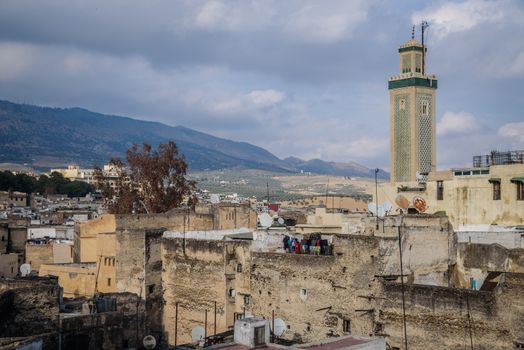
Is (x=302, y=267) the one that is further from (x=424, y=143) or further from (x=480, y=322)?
(x=424, y=143)

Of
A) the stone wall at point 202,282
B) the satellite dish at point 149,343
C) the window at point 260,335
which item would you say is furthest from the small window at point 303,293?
the satellite dish at point 149,343

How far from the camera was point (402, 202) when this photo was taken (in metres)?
30.4

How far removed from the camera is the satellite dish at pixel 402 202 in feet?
98.3

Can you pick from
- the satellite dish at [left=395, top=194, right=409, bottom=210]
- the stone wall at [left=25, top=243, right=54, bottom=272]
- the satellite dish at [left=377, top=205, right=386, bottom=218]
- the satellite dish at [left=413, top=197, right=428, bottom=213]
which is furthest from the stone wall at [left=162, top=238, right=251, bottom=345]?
the stone wall at [left=25, top=243, right=54, bottom=272]

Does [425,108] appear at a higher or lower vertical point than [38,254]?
higher

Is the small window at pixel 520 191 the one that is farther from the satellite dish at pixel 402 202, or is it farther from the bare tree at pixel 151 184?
the bare tree at pixel 151 184

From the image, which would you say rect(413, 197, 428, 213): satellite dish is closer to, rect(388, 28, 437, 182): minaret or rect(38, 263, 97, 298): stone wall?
rect(38, 263, 97, 298): stone wall

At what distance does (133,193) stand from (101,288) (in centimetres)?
1260

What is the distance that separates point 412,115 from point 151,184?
63.7ft

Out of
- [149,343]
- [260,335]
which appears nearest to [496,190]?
[260,335]

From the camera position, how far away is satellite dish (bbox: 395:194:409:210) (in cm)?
2997

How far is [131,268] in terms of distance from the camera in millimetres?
28156

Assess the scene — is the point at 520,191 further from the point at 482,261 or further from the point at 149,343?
the point at 149,343

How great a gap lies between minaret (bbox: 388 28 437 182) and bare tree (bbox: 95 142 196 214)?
16.1 meters
